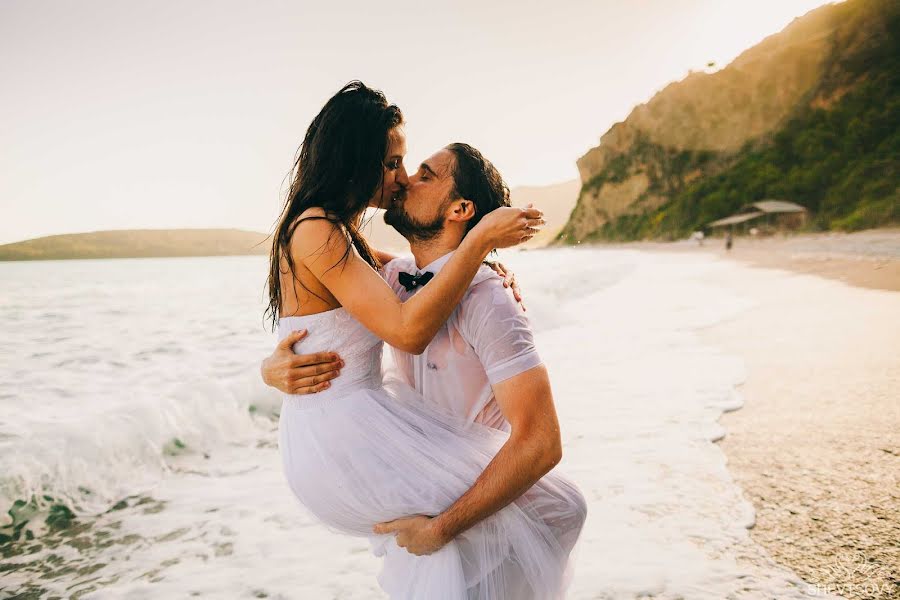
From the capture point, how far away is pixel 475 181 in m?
2.18

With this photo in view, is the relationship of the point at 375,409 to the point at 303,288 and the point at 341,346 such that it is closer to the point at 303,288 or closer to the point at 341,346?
the point at 341,346

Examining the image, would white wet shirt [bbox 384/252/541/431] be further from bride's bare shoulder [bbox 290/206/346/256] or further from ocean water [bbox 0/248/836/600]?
ocean water [bbox 0/248/836/600]

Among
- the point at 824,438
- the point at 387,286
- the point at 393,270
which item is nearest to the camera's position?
the point at 387,286

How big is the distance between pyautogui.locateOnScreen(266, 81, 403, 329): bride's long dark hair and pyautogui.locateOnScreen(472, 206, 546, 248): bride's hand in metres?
0.53

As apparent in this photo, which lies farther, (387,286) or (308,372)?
(308,372)

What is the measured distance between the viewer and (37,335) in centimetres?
1161

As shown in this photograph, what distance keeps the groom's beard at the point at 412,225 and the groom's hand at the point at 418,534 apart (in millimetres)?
1097

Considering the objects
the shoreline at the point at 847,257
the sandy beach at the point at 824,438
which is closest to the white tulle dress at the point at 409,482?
the sandy beach at the point at 824,438

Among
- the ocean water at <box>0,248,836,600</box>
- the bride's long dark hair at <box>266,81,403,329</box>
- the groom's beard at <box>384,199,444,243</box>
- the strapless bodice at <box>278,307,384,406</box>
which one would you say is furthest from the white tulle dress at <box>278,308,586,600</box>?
the ocean water at <box>0,248,836,600</box>

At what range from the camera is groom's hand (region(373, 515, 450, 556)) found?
1694mm

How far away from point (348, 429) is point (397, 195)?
0.99 m

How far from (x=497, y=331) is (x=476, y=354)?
182mm

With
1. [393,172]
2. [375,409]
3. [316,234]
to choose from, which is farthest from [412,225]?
[375,409]

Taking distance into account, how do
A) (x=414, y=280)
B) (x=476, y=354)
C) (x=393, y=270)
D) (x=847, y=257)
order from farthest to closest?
1. (x=847, y=257)
2. (x=393, y=270)
3. (x=414, y=280)
4. (x=476, y=354)
